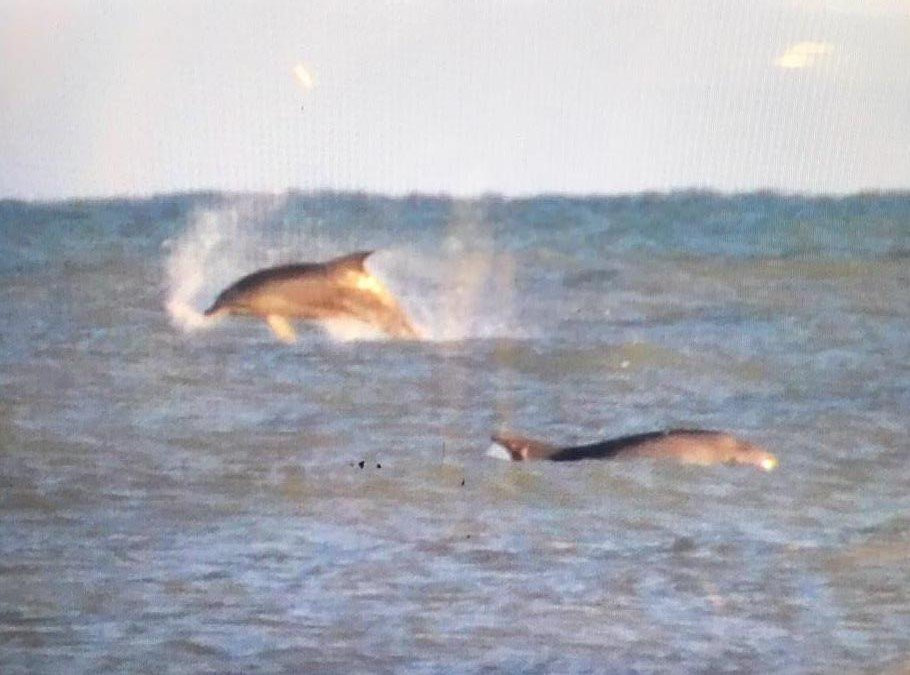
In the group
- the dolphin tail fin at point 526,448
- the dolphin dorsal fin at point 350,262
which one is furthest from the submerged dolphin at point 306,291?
the dolphin tail fin at point 526,448

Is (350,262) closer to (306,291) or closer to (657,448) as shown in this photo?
(306,291)

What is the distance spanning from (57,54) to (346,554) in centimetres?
62

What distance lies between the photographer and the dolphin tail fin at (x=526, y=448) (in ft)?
4.95

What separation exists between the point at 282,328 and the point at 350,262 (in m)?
0.10

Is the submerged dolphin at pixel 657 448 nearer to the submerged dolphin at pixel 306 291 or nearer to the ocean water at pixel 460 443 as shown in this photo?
the ocean water at pixel 460 443

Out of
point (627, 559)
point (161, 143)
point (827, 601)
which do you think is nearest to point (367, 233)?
point (161, 143)

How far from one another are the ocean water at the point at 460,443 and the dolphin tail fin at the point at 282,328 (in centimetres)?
1

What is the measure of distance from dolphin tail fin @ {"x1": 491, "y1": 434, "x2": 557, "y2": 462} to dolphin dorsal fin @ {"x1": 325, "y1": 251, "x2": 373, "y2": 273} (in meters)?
0.25

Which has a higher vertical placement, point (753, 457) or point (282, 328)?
point (282, 328)

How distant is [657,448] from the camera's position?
59.7 inches

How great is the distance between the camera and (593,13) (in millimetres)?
1506

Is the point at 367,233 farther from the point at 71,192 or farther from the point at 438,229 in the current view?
the point at 71,192

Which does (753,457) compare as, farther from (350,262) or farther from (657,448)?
(350,262)

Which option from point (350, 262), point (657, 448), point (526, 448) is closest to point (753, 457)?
point (657, 448)
